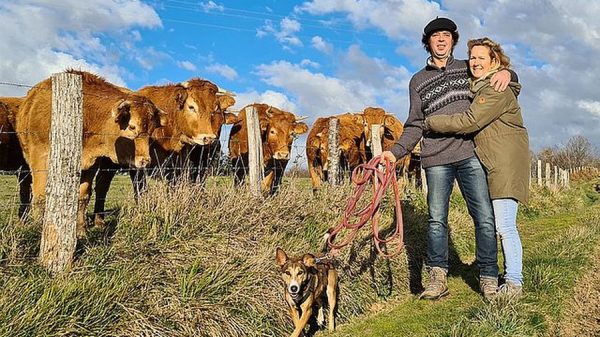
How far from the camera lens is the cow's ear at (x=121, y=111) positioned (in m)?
7.55

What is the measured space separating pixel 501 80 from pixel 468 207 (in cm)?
130

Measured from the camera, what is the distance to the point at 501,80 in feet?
17.4

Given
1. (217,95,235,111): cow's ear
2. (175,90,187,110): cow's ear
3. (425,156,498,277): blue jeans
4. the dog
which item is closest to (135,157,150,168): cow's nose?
(175,90,187,110): cow's ear

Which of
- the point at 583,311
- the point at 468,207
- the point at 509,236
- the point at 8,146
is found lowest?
the point at 583,311

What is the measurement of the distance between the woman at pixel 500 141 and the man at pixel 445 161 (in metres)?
0.17

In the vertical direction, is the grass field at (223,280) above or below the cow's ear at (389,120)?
below

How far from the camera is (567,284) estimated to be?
6.18 meters

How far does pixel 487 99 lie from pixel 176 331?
3.38 metres

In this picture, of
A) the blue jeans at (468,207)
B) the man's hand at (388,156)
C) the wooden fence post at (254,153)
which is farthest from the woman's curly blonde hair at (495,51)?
the wooden fence post at (254,153)

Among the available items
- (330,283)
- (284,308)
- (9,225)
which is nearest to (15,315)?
(9,225)

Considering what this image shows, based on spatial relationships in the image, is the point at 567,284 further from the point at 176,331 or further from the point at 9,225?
the point at 9,225

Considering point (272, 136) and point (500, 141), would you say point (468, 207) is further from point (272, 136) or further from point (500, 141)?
point (272, 136)

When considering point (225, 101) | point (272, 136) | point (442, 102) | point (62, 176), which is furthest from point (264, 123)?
point (62, 176)

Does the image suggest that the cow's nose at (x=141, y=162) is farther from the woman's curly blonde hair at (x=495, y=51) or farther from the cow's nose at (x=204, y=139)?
A: the woman's curly blonde hair at (x=495, y=51)
